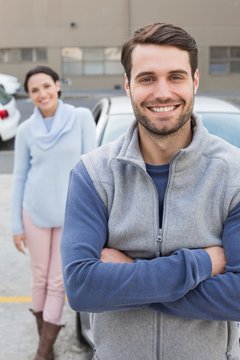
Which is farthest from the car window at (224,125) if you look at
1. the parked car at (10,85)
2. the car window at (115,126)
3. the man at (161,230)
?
the parked car at (10,85)

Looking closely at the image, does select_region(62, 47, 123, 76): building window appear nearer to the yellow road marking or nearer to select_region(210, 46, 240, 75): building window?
select_region(210, 46, 240, 75): building window

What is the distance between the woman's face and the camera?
116 inches

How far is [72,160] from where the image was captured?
295cm

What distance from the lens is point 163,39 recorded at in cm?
153

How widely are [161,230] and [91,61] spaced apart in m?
24.0

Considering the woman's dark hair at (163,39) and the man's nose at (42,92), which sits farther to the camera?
the man's nose at (42,92)

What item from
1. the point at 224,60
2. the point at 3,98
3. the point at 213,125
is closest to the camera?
the point at 213,125

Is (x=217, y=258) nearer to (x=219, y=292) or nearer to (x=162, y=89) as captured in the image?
(x=219, y=292)

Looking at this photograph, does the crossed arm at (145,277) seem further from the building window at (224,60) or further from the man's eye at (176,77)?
the building window at (224,60)

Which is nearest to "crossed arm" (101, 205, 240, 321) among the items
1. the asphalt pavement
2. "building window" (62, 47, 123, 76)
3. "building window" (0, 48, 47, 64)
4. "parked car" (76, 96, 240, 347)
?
the asphalt pavement

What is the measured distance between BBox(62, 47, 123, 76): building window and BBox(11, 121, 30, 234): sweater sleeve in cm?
2215

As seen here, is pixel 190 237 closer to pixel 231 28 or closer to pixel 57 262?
pixel 57 262

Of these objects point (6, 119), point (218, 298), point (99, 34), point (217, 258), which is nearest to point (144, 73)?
point (217, 258)

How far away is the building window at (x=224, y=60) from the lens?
24.5 metres
